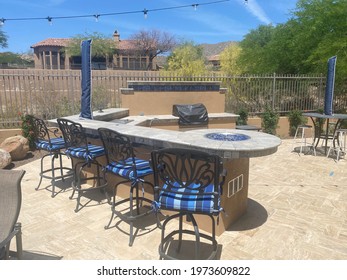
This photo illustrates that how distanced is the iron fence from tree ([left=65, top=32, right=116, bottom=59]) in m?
30.7

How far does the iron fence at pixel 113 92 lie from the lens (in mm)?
8070

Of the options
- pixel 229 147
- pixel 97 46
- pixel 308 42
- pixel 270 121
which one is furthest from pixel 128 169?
pixel 97 46

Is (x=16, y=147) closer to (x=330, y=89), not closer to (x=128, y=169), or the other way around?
(x=128, y=169)

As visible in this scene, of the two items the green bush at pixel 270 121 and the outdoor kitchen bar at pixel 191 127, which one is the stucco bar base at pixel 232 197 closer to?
the outdoor kitchen bar at pixel 191 127

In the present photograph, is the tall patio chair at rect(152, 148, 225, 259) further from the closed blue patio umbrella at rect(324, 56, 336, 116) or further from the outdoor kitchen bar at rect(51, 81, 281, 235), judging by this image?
the closed blue patio umbrella at rect(324, 56, 336, 116)

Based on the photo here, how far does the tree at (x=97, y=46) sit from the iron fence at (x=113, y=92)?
3065 centimetres

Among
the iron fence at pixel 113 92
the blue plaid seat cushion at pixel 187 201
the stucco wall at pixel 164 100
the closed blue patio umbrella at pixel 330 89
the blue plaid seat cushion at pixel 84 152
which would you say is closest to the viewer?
the blue plaid seat cushion at pixel 187 201

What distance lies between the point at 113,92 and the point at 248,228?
7096 mm

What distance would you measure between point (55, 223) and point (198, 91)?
6.24m

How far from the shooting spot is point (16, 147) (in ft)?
21.2

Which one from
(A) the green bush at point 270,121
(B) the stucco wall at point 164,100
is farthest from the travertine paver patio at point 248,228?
(A) the green bush at point 270,121

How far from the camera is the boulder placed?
6.45 metres

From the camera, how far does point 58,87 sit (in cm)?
855

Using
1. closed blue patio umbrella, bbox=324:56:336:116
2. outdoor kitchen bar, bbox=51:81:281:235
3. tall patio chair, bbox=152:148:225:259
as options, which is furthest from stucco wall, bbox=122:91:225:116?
tall patio chair, bbox=152:148:225:259
